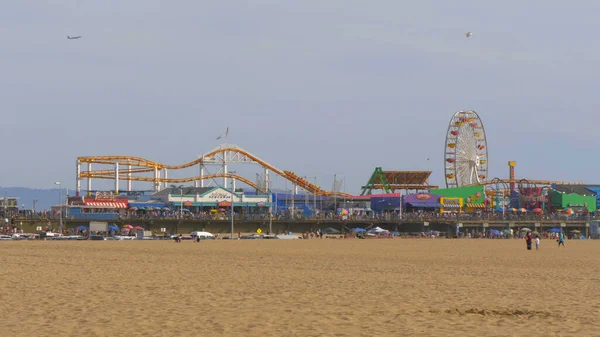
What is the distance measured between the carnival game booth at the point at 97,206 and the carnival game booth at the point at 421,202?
3175 cm

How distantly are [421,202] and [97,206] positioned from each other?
3601 centimetres

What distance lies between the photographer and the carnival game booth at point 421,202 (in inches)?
3831

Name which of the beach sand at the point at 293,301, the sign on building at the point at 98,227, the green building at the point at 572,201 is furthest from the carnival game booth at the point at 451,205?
the beach sand at the point at 293,301

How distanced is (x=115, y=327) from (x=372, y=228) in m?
70.9

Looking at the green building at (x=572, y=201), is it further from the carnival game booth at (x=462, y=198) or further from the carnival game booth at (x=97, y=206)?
the carnival game booth at (x=97, y=206)

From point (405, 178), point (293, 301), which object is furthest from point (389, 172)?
point (293, 301)

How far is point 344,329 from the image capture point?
12.7 m

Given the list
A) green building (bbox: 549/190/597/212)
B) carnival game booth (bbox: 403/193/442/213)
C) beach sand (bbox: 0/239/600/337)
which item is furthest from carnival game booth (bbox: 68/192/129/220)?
beach sand (bbox: 0/239/600/337)

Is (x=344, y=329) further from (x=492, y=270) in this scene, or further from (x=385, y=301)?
(x=492, y=270)

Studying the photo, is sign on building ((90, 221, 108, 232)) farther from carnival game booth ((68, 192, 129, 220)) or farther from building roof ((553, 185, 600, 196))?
building roof ((553, 185, 600, 196))

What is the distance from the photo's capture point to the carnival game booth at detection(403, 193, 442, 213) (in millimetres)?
Answer: 97312

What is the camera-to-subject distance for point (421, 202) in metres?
97.2

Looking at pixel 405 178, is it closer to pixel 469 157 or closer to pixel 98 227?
pixel 469 157

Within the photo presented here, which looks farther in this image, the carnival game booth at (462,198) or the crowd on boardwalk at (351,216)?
the carnival game booth at (462,198)
